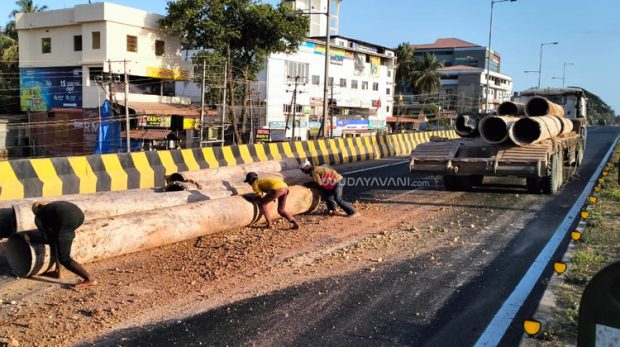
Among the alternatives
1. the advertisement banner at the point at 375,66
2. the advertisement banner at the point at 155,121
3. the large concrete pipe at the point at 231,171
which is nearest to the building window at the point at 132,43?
the advertisement banner at the point at 155,121

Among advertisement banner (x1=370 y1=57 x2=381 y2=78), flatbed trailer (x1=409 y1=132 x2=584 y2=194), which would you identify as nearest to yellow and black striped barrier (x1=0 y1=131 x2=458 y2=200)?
flatbed trailer (x1=409 y1=132 x2=584 y2=194)

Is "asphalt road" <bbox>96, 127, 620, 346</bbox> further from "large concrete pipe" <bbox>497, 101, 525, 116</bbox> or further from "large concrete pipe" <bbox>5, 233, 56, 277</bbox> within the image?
"large concrete pipe" <bbox>497, 101, 525, 116</bbox>

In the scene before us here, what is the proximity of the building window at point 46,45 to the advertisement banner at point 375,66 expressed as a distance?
36152 mm

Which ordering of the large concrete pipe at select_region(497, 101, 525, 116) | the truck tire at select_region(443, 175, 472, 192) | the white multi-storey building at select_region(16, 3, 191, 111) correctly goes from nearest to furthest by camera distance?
the truck tire at select_region(443, 175, 472, 192) → the large concrete pipe at select_region(497, 101, 525, 116) → the white multi-storey building at select_region(16, 3, 191, 111)

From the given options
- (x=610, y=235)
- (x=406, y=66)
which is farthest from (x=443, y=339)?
(x=406, y=66)

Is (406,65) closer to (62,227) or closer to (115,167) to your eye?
(115,167)

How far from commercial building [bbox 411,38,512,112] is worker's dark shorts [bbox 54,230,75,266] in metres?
84.7

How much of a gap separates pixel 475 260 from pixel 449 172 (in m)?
4.85

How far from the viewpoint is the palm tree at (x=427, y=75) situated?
258 feet

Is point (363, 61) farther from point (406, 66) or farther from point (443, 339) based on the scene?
point (443, 339)

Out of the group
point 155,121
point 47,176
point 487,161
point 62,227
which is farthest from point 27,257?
point 155,121

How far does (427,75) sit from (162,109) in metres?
53.4

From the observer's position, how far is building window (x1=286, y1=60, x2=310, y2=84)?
4606 cm

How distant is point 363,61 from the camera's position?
197 feet
